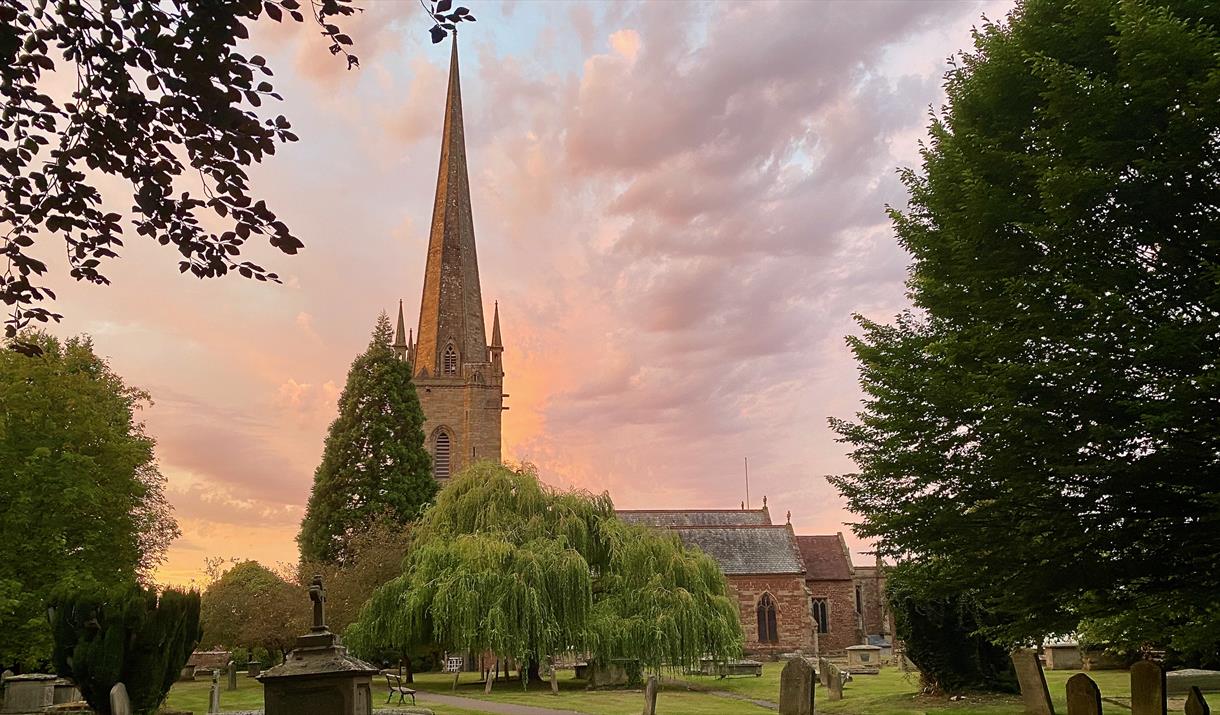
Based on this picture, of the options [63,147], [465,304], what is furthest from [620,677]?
[465,304]

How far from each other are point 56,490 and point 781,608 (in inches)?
1654

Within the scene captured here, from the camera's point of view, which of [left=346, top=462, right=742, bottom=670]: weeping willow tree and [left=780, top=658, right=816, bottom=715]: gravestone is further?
[left=346, top=462, right=742, bottom=670]: weeping willow tree

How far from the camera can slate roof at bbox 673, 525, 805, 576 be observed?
5744cm

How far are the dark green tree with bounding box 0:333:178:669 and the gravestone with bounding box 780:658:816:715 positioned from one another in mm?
18295

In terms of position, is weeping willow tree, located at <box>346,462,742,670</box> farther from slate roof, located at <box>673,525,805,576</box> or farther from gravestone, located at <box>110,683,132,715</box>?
slate roof, located at <box>673,525,805,576</box>

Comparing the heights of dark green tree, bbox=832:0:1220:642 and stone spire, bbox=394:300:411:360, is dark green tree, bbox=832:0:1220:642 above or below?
below

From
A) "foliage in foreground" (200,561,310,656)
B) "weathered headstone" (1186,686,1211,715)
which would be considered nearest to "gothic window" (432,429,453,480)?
"foliage in foreground" (200,561,310,656)

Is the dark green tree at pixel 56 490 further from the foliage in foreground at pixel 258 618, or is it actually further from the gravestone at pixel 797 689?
the gravestone at pixel 797 689

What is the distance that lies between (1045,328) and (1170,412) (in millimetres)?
1942

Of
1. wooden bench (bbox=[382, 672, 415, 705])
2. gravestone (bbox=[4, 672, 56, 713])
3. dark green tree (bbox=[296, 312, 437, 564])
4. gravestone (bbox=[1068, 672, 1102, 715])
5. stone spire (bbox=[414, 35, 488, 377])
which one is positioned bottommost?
wooden bench (bbox=[382, 672, 415, 705])

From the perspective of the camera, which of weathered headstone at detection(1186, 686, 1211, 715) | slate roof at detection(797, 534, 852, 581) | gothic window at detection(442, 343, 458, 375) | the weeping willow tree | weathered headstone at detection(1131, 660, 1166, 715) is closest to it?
weathered headstone at detection(1186, 686, 1211, 715)

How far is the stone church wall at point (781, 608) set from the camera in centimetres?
5562

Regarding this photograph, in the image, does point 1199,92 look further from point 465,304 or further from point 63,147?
Result: point 465,304

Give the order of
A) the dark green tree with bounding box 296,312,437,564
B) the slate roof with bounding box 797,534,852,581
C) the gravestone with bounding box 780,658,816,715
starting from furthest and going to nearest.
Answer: the slate roof with bounding box 797,534,852,581 < the dark green tree with bounding box 296,312,437,564 < the gravestone with bounding box 780,658,816,715
